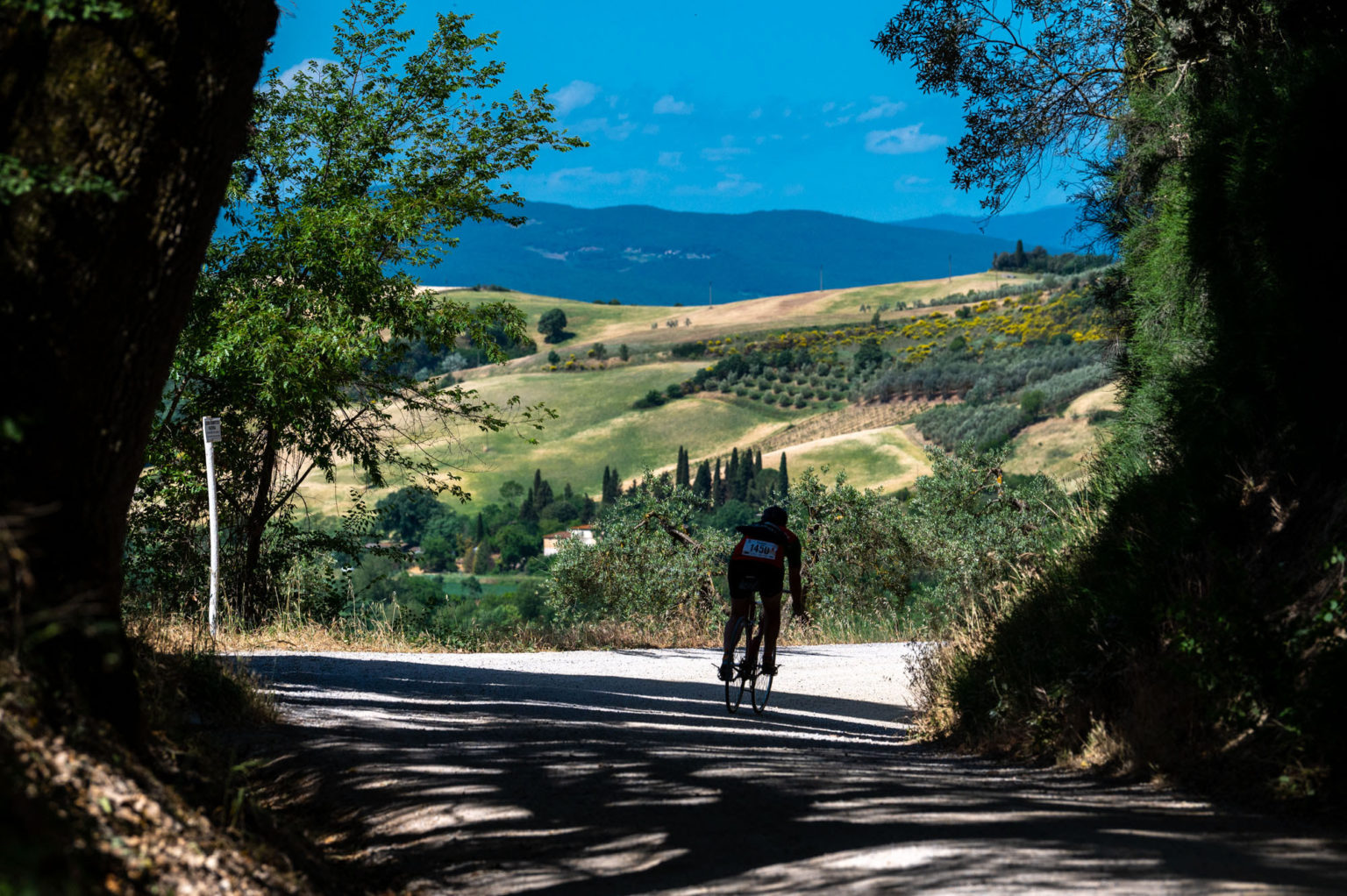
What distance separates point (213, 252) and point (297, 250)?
1877 mm

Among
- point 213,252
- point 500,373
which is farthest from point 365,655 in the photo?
point 500,373

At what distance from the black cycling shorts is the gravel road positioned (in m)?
1.12

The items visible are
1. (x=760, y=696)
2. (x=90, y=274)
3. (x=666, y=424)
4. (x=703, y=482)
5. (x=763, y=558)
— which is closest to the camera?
(x=90, y=274)

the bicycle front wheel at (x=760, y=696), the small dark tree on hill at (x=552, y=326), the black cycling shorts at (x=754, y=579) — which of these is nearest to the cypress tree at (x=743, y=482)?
the bicycle front wheel at (x=760, y=696)

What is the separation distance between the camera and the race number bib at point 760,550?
953cm

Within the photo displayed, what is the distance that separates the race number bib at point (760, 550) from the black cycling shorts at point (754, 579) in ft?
0.19

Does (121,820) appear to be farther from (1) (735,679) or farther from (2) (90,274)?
(1) (735,679)

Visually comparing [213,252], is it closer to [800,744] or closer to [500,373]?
[800,744]

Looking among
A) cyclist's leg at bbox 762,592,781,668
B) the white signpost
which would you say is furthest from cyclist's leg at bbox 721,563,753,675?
the white signpost

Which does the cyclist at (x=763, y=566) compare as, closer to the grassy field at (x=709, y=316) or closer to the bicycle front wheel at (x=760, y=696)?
the bicycle front wheel at (x=760, y=696)

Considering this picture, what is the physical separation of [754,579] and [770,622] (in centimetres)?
54

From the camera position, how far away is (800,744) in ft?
26.8

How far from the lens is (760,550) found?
376 inches

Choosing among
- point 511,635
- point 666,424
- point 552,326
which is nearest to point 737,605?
point 511,635
